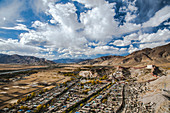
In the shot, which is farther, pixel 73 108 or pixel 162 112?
pixel 73 108

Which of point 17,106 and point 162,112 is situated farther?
point 17,106

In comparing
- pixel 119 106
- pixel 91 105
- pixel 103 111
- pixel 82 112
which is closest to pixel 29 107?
pixel 82 112

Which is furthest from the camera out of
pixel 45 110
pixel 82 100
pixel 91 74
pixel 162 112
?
pixel 91 74

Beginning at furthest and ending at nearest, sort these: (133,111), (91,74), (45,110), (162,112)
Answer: (91,74) → (45,110) → (133,111) → (162,112)

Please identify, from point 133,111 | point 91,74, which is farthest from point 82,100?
point 91,74

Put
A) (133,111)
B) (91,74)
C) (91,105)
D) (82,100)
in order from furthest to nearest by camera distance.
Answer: (91,74) → (82,100) → (91,105) → (133,111)

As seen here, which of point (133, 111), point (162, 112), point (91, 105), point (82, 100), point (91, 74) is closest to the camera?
point (162, 112)

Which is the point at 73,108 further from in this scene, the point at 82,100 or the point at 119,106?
the point at 119,106

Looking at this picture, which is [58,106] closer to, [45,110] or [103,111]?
[45,110]

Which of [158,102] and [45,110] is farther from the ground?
[158,102]
